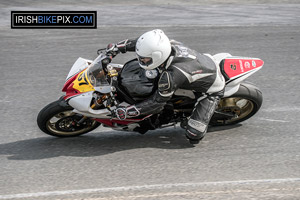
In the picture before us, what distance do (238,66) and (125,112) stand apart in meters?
1.70

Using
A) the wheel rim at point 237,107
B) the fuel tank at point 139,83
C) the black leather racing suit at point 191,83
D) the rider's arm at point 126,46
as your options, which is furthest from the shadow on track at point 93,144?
the rider's arm at point 126,46

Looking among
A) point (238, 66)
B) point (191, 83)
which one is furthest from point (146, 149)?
point (238, 66)

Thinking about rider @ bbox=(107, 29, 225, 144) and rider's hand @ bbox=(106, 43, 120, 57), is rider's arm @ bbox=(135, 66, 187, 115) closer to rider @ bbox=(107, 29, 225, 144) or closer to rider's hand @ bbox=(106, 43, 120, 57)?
rider @ bbox=(107, 29, 225, 144)

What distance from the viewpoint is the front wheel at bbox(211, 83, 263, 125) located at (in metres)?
7.03

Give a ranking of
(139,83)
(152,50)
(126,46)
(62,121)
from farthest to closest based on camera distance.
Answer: (126,46), (62,121), (139,83), (152,50)

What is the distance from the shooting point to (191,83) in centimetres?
650

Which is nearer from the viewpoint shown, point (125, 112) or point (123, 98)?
point (125, 112)

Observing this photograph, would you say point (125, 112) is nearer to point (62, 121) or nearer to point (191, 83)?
point (191, 83)

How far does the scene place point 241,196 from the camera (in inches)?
219

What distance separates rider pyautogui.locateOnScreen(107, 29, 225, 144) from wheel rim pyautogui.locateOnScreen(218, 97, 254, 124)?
41cm

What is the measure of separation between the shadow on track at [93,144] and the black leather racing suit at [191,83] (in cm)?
40

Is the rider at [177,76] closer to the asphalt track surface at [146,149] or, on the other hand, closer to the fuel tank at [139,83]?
the fuel tank at [139,83]

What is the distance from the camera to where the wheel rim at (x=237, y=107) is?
23.6 ft

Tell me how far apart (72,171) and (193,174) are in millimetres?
1395
